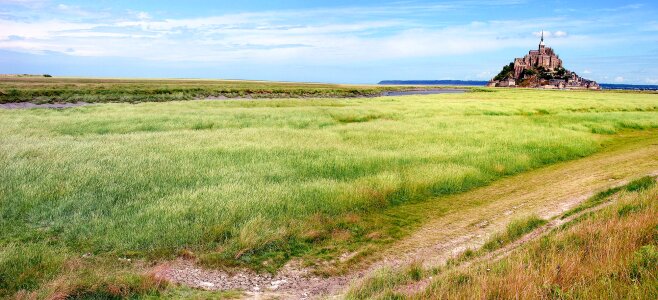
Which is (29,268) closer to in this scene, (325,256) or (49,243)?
(49,243)

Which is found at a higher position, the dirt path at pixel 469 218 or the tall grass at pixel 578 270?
the tall grass at pixel 578 270

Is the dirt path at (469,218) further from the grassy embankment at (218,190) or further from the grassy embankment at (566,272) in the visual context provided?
the grassy embankment at (566,272)

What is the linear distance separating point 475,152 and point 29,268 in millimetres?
17501

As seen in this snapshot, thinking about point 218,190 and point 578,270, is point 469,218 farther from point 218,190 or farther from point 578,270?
point 218,190

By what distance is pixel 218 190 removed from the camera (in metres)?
12.5

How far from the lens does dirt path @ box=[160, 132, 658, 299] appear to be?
798 centimetres

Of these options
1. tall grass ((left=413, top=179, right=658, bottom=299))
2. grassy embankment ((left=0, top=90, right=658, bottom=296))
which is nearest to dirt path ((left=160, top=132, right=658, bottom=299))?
grassy embankment ((left=0, top=90, right=658, bottom=296))

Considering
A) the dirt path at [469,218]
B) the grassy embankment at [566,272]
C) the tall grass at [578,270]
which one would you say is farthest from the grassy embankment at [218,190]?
the tall grass at [578,270]

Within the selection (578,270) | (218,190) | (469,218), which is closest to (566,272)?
(578,270)

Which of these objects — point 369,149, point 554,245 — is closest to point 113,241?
point 554,245

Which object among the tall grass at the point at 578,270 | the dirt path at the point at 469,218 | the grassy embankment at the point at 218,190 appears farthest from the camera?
the grassy embankment at the point at 218,190

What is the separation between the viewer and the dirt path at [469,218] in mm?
7984

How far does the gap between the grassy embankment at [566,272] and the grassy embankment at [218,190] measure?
3436 millimetres

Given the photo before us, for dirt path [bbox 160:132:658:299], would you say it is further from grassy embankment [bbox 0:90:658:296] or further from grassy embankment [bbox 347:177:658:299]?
grassy embankment [bbox 347:177:658:299]
